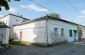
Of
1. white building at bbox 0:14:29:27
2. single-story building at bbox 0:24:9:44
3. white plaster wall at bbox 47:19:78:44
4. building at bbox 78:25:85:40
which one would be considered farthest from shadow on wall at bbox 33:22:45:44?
building at bbox 78:25:85:40

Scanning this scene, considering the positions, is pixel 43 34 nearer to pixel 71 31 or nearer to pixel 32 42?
pixel 32 42

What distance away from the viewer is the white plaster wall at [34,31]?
22.1 meters

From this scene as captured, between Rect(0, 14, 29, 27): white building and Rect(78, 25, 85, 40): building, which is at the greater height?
Rect(0, 14, 29, 27): white building

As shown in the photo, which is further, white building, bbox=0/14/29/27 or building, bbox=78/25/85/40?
white building, bbox=0/14/29/27

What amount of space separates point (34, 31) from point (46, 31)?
129 inches

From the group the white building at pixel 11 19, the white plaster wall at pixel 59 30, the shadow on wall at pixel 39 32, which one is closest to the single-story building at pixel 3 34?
the shadow on wall at pixel 39 32

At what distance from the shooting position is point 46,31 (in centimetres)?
2158

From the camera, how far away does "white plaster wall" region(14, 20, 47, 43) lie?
72.6 ft

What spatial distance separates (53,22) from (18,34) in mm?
9879

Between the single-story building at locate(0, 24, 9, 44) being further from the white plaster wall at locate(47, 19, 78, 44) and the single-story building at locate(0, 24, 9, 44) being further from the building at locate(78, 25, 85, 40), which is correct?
the building at locate(78, 25, 85, 40)

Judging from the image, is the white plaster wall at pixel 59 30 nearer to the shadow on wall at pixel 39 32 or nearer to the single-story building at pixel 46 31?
the single-story building at pixel 46 31

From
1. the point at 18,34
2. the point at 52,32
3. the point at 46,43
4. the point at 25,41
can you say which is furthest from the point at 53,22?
the point at 18,34

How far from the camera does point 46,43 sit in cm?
2127

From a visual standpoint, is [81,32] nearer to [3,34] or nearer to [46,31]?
[46,31]
